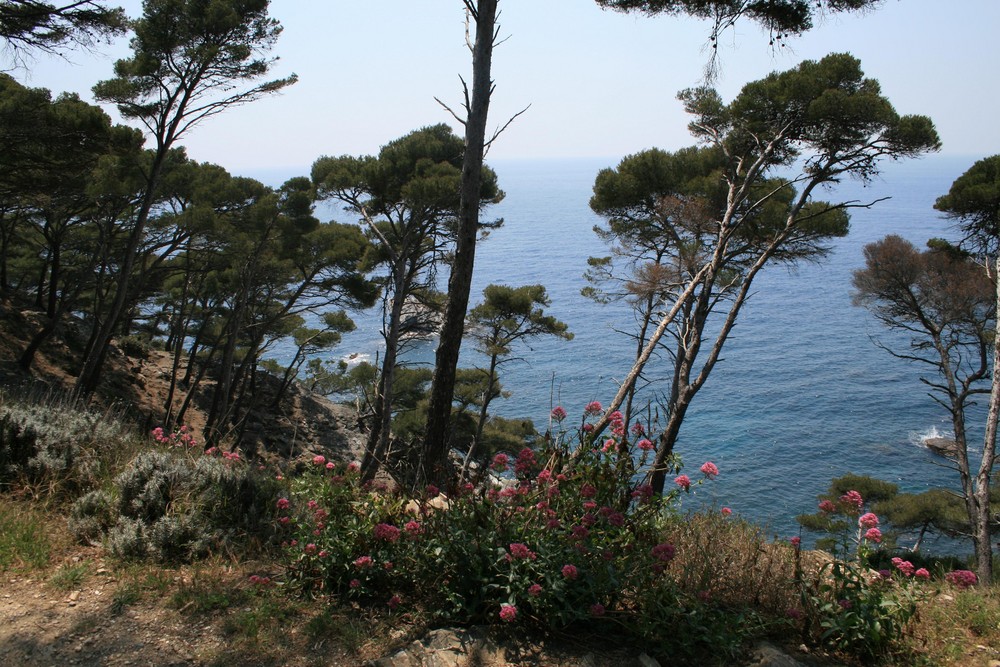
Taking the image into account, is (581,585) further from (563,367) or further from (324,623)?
(563,367)

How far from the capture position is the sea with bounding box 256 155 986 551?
23891 mm

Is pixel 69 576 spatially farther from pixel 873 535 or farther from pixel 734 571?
pixel 873 535

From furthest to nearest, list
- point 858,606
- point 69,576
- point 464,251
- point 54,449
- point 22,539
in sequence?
point 464,251, point 54,449, point 22,539, point 69,576, point 858,606

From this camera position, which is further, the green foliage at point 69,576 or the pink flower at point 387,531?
the green foliage at point 69,576

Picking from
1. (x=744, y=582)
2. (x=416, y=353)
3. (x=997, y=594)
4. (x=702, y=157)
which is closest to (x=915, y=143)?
(x=702, y=157)

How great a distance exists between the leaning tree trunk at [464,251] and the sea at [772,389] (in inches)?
301

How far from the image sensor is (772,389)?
3481 cm

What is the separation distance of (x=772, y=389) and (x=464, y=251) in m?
33.3

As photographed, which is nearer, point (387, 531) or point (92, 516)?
point (387, 531)

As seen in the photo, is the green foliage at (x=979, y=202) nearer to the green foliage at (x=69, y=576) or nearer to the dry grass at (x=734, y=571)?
the dry grass at (x=734, y=571)

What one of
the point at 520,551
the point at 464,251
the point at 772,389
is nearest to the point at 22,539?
the point at 520,551

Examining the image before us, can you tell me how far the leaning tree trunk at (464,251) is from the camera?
500 centimetres

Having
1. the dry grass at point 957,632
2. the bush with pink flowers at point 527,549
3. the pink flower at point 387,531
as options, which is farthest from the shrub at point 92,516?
the dry grass at point 957,632

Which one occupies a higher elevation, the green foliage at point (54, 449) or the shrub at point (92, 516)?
the green foliage at point (54, 449)
